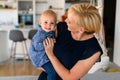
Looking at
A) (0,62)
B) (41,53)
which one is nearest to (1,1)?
(0,62)

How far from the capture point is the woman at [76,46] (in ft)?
4.19

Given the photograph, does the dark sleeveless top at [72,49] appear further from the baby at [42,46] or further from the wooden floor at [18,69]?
the wooden floor at [18,69]

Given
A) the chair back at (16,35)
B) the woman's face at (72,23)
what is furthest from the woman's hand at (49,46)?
the chair back at (16,35)

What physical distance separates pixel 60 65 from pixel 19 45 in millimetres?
5122

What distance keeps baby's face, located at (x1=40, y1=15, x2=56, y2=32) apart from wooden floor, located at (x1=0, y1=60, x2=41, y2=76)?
136 inches

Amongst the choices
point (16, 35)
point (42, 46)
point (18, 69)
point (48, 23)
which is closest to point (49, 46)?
point (42, 46)

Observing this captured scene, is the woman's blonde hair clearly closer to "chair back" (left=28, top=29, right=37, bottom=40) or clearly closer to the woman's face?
the woman's face

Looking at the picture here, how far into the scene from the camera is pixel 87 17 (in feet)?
4.15

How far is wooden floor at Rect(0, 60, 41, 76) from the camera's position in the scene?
4930mm

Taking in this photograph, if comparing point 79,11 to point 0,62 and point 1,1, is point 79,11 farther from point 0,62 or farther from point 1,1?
point 1,1

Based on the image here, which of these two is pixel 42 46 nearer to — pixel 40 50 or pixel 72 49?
pixel 40 50

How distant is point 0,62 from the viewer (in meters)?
5.97

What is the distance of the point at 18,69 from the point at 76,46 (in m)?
4.11

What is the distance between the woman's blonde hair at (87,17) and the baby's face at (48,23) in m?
0.24
